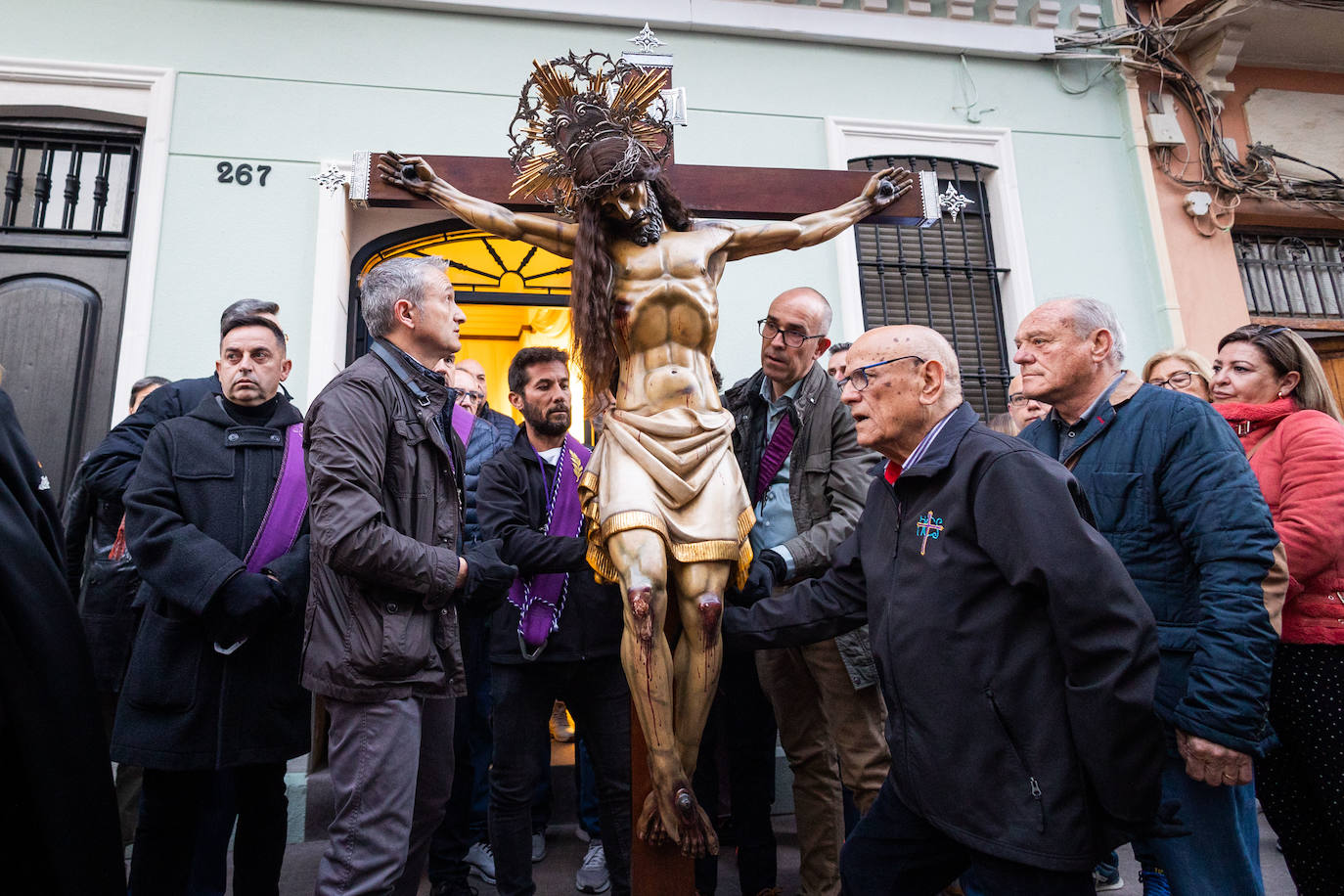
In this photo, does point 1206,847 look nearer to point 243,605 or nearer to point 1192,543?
point 1192,543

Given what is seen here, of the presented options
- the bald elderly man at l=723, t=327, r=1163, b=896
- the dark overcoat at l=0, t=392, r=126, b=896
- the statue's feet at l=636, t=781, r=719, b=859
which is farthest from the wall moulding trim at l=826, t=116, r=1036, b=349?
the dark overcoat at l=0, t=392, r=126, b=896

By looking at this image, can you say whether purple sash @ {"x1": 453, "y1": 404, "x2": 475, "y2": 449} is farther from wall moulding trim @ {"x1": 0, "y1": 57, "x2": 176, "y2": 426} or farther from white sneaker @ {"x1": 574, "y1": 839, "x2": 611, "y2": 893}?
wall moulding trim @ {"x1": 0, "y1": 57, "x2": 176, "y2": 426}

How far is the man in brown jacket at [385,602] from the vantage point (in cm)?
216

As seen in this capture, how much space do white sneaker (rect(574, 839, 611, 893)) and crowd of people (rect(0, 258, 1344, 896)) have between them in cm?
2

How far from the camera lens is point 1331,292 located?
22.7ft

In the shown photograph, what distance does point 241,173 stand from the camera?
502cm

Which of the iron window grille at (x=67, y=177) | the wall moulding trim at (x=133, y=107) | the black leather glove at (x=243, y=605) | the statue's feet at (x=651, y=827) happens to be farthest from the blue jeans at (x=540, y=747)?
the iron window grille at (x=67, y=177)

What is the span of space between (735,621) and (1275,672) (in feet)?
5.19

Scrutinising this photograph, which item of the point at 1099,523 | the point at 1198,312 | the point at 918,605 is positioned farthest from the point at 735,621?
the point at 1198,312

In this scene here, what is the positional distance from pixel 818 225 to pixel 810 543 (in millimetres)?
1207

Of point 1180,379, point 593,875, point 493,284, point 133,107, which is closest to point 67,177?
point 133,107

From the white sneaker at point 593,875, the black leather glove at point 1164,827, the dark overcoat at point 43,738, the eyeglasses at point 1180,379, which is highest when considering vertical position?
the eyeglasses at point 1180,379

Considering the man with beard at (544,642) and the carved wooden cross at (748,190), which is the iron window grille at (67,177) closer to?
the carved wooden cross at (748,190)

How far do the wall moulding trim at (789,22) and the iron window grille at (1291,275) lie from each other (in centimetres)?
242
